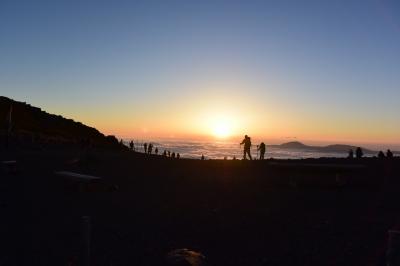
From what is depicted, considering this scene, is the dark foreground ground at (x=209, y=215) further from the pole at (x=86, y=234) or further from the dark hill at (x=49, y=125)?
the dark hill at (x=49, y=125)

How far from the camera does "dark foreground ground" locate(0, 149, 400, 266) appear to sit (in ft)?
41.5

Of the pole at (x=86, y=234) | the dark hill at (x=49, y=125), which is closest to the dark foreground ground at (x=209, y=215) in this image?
the pole at (x=86, y=234)

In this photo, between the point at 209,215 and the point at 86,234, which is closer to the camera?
the point at 86,234

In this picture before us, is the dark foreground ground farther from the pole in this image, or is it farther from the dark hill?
the dark hill

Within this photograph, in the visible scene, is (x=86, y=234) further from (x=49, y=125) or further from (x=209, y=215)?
(x=49, y=125)

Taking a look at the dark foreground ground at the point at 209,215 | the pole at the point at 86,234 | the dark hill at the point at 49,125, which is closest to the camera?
the pole at the point at 86,234

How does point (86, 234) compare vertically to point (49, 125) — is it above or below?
below

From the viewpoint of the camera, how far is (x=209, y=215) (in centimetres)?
1608

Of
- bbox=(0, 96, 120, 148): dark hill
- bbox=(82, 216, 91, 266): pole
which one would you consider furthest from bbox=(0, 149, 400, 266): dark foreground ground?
bbox=(0, 96, 120, 148): dark hill

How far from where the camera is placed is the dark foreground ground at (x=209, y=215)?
1266 centimetres

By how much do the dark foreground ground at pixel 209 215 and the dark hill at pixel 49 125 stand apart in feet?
93.0

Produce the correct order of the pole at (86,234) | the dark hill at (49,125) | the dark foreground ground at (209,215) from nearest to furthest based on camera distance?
the pole at (86,234), the dark foreground ground at (209,215), the dark hill at (49,125)

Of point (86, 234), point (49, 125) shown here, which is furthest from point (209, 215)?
point (49, 125)

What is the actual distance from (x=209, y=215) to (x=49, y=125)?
4741 cm
